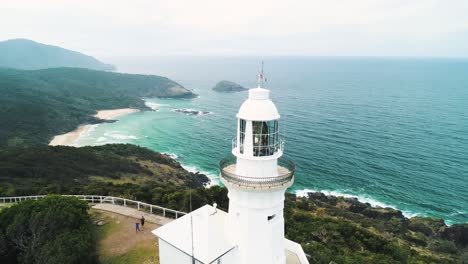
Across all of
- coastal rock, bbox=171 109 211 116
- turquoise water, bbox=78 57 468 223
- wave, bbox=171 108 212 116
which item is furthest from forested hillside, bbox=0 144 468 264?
wave, bbox=171 108 212 116

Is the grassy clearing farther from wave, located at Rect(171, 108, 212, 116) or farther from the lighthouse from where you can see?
wave, located at Rect(171, 108, 212, 116)

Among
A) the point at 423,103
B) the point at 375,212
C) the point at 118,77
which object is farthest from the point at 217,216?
the point at 118,77

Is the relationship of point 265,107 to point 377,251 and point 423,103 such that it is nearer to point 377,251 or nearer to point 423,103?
point 377,251

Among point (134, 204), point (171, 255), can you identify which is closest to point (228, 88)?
point (134, 204)

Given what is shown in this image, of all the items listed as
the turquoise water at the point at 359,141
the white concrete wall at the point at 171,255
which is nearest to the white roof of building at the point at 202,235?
the white concrete wall at the point at 171,255

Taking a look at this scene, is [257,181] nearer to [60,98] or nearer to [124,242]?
[124,242]

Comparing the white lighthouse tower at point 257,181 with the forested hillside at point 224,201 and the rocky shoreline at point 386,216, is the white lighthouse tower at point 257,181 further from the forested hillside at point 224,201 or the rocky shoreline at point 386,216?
the rocky shoreline at point 386,216

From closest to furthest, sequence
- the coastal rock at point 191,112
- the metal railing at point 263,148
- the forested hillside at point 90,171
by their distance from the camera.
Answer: the metal railing at point 263,148
the forested hillside at point 90,171
the coastal rock at point 191,112
